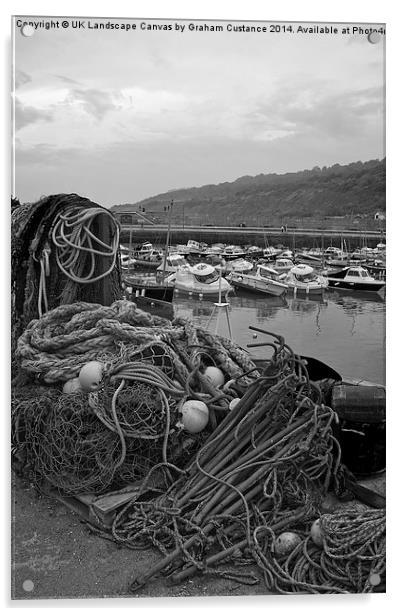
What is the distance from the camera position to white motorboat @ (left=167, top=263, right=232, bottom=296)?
13.4 feet

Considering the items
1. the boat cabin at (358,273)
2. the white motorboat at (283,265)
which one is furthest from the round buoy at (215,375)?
the boat cabin at (358,273)

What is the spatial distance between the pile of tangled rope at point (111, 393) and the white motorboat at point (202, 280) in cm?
25

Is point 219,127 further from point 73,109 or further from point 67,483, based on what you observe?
point 67,483

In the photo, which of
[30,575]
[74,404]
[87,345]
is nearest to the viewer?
[30,575]

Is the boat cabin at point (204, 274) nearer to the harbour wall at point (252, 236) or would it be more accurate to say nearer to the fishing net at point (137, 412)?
the harbour wall at point (252, 236)

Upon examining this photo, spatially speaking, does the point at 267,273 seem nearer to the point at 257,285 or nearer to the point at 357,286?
the point at 257,285

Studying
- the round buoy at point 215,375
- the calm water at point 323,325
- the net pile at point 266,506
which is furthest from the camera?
the round buoy at point 215,375

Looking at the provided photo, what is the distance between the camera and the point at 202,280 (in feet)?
13.5

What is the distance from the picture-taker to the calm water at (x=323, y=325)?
3.74 metres

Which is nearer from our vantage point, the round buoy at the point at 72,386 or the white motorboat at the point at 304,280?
the round buoy at the point at 72,386

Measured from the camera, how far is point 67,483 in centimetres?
371
